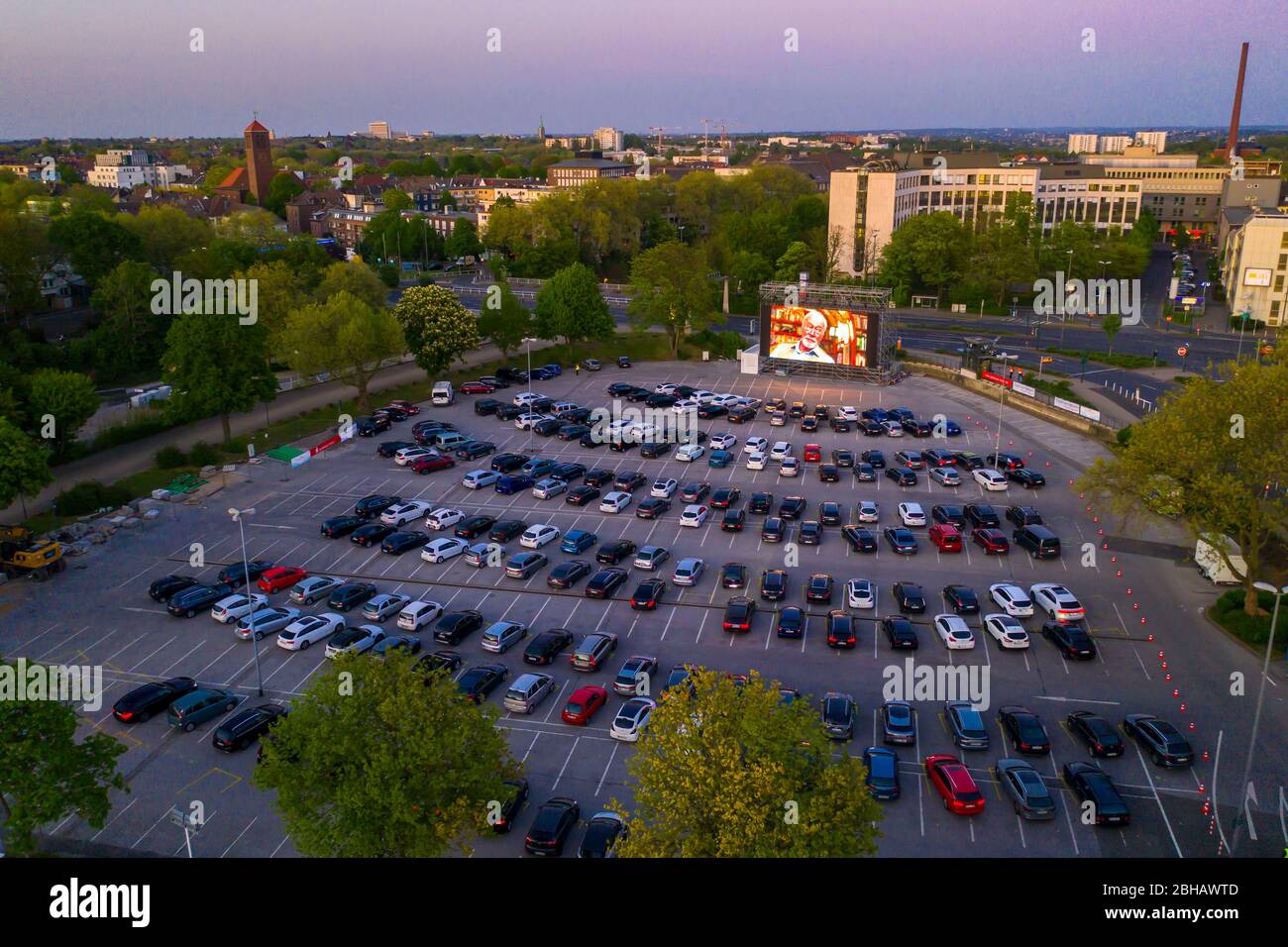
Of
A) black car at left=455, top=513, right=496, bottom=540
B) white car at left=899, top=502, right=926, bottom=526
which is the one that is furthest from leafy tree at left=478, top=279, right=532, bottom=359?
white car at left=899, top=502, right=926, bottom=526

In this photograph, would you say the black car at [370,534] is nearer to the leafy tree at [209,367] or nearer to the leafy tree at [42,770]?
the leafy tree at [209,367]

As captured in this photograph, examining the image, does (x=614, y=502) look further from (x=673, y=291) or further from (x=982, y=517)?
(x=673, y=291)

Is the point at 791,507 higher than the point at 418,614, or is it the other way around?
the point at 791,507

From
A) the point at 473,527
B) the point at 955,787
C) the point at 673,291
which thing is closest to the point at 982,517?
the point at 955,787

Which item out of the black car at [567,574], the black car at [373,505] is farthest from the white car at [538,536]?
the black car at [373,505]
